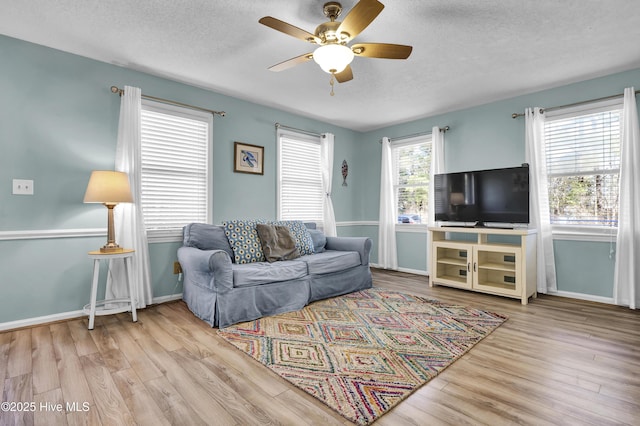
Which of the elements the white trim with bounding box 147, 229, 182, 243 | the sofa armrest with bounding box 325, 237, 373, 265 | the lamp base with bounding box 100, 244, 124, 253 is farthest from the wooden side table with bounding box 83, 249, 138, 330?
the sofa armrest with bounding box 325, 237, 373, 265

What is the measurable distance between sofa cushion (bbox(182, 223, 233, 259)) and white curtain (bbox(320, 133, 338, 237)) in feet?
6.66

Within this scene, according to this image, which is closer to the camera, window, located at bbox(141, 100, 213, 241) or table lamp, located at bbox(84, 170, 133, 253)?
table lamp, located at bbox(84, 170, 133, 253)

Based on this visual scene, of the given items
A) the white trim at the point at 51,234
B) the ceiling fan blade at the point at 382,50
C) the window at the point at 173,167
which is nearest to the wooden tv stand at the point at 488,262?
the ceiling fan blade at the point at 382,50

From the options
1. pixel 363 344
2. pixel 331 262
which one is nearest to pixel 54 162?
pixel 331 262

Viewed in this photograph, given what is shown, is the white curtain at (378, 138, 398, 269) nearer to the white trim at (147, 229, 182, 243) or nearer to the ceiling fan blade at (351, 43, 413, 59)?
the ceiling fan blade at (351, 43, 413, 59)

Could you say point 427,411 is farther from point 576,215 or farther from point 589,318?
point 576,215

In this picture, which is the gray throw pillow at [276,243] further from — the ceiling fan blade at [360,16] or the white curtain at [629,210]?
the white curtain at [629,210]

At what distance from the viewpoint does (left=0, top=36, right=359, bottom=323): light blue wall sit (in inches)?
107

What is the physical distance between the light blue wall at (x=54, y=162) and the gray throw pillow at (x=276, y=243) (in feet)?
3.52

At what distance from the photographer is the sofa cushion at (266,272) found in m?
2.86

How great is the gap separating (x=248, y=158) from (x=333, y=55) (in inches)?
92.3

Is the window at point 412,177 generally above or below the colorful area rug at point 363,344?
above

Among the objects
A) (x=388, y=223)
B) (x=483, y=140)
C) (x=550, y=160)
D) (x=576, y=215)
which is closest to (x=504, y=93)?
(x=483, y=140)

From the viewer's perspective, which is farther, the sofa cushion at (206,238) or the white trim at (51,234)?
the sofa cushion at (206,238)
